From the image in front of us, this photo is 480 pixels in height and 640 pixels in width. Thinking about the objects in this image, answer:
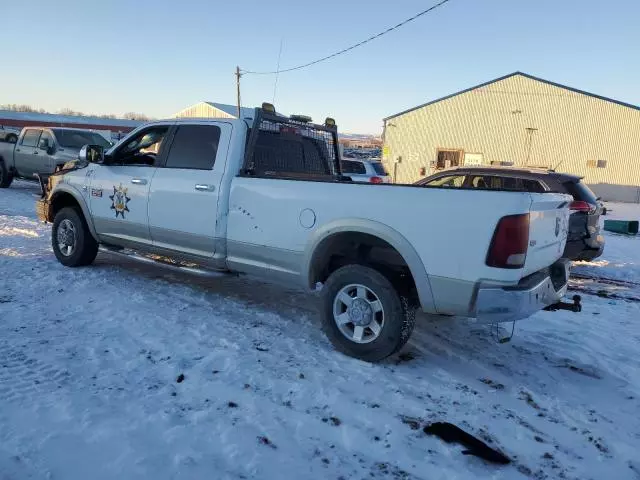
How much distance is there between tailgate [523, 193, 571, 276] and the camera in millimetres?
3482

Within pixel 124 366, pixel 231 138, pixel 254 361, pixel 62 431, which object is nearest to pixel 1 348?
pixel 124 366

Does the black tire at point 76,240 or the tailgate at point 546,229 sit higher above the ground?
the tailgate at point 546,229

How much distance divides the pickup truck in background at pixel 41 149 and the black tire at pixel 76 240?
7685mm

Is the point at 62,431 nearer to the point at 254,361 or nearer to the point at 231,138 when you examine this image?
the point at 254,361

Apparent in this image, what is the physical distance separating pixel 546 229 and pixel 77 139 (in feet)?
46.7

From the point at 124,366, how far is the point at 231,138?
2.48 metres

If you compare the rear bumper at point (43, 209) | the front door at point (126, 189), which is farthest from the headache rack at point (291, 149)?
the rear bumper at point (43, 209)

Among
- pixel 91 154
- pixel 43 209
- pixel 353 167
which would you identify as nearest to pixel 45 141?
pixel 43 209

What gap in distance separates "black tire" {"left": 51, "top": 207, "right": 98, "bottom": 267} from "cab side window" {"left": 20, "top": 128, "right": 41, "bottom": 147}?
949 cm

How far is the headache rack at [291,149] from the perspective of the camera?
5.19 metres

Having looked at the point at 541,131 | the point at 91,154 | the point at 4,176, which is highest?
the point at 541,131

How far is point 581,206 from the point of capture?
283 inches

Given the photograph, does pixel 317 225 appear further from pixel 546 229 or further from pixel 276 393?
pixel 546 229

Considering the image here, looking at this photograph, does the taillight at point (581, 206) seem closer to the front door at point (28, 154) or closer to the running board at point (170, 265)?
the running board at point (170, 265)
